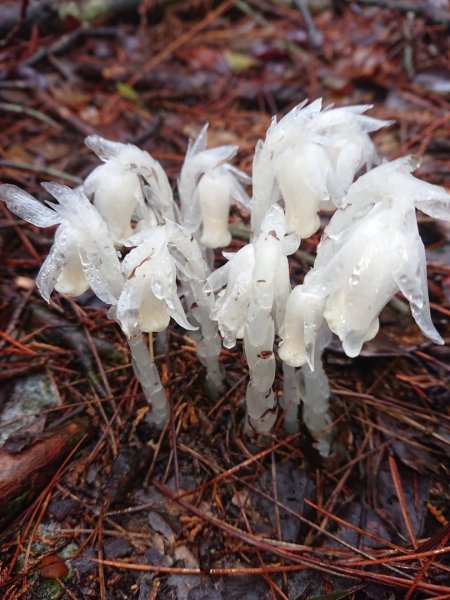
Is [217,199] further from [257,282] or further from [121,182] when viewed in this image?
[257,282]

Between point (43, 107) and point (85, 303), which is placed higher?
point (43, 107)

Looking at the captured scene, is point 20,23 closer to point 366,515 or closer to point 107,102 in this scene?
point 107,102

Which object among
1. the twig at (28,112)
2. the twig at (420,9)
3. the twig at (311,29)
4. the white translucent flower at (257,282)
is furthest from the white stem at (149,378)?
the twig at (311,29)

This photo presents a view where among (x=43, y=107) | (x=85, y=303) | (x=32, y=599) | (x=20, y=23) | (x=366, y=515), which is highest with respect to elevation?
(x=20, y=23)

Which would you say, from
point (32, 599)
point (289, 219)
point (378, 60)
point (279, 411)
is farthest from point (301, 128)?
point (378, 60)

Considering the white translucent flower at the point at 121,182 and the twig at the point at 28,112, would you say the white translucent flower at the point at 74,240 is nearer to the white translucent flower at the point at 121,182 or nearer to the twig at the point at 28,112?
the white translucent flower at the point at 121,182

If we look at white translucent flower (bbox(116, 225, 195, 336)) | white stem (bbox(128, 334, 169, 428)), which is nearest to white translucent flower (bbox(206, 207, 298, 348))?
white translucent flower (bbox(116, 225, 195, 336))

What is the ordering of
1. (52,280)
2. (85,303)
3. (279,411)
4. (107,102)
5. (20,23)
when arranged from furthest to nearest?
(107,102), (20,23), (85,303), (279,411), (52,280)
